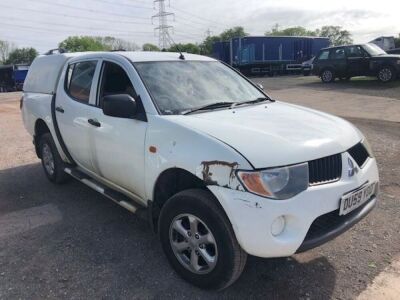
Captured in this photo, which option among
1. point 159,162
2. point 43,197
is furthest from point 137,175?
point 43,197

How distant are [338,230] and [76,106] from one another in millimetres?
3112

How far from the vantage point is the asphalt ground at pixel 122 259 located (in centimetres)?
312

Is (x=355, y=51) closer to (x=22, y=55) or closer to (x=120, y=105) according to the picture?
(x=120, y=105)

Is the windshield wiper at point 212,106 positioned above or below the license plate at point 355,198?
above

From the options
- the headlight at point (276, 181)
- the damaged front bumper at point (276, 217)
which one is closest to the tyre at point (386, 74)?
the damaged front bumper at point (276, 217)

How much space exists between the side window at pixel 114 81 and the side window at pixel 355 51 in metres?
17.2

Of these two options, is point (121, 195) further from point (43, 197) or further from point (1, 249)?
point (43, 197)

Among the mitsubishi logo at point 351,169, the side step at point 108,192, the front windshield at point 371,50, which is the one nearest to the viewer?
the mitsubishi logo at point 351,169

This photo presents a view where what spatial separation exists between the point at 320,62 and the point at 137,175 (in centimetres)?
1900

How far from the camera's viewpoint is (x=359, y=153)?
332 centimetres

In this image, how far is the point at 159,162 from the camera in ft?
10.6

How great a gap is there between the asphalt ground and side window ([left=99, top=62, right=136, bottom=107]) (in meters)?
1.40

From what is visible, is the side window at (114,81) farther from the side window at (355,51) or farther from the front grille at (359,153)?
the side window at (355,51)

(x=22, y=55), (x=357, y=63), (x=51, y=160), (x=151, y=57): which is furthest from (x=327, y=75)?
(x=22, y=55)
